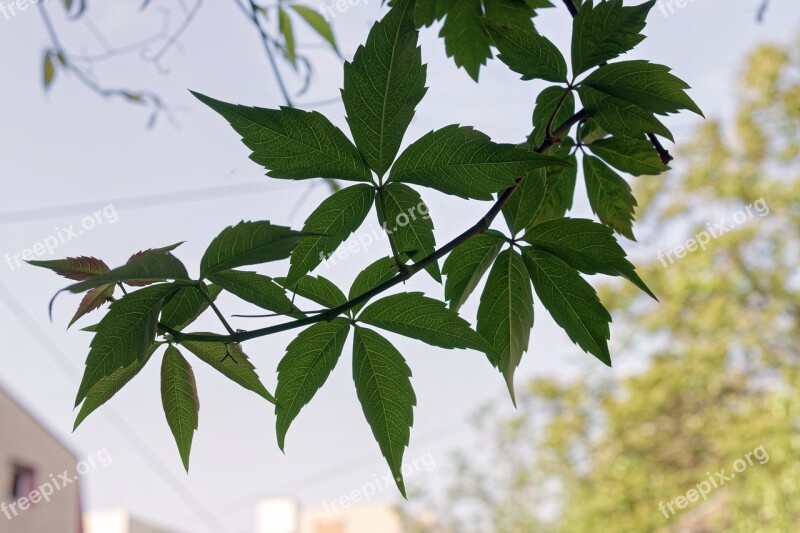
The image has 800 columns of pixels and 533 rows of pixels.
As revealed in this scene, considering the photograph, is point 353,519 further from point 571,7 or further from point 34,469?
point 571,7

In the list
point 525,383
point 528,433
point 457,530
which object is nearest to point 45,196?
point 525,383

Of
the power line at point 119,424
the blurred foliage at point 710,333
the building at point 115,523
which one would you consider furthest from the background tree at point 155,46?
the building at point 115,523

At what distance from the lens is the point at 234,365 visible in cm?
25

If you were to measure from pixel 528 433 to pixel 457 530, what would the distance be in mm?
1575

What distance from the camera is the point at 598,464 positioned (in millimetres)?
5328

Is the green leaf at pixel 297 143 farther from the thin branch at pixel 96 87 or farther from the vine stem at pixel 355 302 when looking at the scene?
the thin branch at pixel 96 87

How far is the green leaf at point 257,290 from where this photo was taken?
224mm

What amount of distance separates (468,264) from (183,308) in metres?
0.10

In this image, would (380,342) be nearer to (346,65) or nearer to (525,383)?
(346,65)

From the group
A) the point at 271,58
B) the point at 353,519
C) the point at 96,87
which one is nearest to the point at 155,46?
the point at 96,87

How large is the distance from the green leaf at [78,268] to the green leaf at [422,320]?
8 cm

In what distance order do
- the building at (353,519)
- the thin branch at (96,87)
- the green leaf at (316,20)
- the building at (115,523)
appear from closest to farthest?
1. the green leaf at (316,20)
2. the thin branch at (96,87)
3. the building at (115,523)
4. the building at (353,519)

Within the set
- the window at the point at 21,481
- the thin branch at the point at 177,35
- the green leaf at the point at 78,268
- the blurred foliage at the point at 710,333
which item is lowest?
the blurred foliage at the point at 710,333

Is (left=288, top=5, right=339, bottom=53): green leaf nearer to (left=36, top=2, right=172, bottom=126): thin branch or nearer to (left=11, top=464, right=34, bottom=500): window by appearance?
(left=36, top=2, right=172, bottom=126): thin branch
